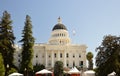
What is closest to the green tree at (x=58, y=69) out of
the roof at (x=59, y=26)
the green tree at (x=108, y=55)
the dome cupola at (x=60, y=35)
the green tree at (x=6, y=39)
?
the dome cupola at (x=60, y=35)

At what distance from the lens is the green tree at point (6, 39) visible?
198 feet

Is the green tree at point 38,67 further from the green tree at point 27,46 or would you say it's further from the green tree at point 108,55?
the green tree at point 108,55

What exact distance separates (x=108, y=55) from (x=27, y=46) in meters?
22.6

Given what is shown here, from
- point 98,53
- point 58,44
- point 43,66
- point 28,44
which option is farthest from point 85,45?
point 98,53

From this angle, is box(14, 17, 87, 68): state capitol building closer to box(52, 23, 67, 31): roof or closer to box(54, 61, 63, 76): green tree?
box(54, 61, 63, 76): green tree

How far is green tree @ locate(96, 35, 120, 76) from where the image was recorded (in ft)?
160

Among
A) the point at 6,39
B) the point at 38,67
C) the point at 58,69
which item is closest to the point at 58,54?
the point at 38,67

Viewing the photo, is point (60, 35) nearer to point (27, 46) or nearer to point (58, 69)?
point (58, 69)

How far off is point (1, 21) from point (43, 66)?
33.2m

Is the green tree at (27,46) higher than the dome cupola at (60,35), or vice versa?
the dome cupola at (60,35)

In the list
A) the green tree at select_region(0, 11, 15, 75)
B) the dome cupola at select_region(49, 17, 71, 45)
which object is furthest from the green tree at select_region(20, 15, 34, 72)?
the dome cupola at select_region(49, 17, 71, 45)

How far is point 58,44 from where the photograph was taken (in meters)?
101

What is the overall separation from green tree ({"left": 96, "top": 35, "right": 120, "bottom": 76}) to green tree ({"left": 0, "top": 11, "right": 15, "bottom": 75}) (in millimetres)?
17835

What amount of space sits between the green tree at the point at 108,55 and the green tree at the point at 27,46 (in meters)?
19.1
